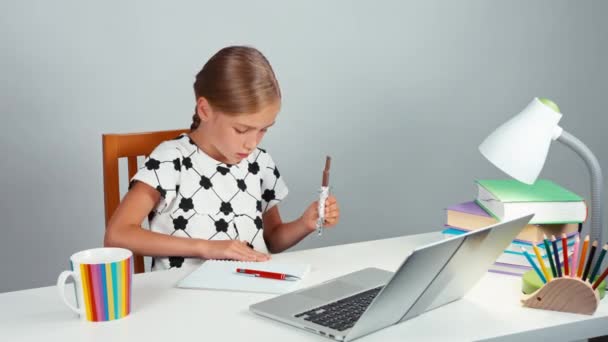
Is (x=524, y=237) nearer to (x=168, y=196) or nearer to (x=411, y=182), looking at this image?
(x=168, y=196)

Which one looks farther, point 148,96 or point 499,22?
point 499,22

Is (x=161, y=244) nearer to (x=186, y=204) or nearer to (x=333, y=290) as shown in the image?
(x=186, y=204)

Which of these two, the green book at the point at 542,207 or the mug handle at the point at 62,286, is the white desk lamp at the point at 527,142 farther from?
the mug handle at the point at 62,286

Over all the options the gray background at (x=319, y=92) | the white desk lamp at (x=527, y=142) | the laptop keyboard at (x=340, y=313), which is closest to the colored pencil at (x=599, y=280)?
the white desk lamp at (x=527, y=142)

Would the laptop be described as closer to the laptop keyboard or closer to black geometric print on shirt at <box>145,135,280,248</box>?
the laptop keyboard

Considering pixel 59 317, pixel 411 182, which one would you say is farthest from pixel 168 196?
pixel 411 182

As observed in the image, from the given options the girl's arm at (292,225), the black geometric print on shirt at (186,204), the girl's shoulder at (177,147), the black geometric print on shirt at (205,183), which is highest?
the girl's shoulder at (177,147)

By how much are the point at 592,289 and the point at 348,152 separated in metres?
1.33

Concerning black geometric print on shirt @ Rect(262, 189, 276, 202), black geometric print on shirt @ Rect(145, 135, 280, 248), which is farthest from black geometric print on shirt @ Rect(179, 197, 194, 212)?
black geometric print on shirt @ Rect(262, 189, 276, 202)

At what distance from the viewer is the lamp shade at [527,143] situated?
129 cm

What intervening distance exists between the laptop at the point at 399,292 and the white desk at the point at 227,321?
0.8 inches

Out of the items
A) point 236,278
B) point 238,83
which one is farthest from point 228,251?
point 238,83

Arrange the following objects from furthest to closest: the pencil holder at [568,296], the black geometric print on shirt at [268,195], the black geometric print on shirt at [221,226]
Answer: the black geometric print on shirt at [268,195] < the black geometric print on shirt at [221,226] < the pencil holder at [568,296]

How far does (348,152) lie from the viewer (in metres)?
2.43
